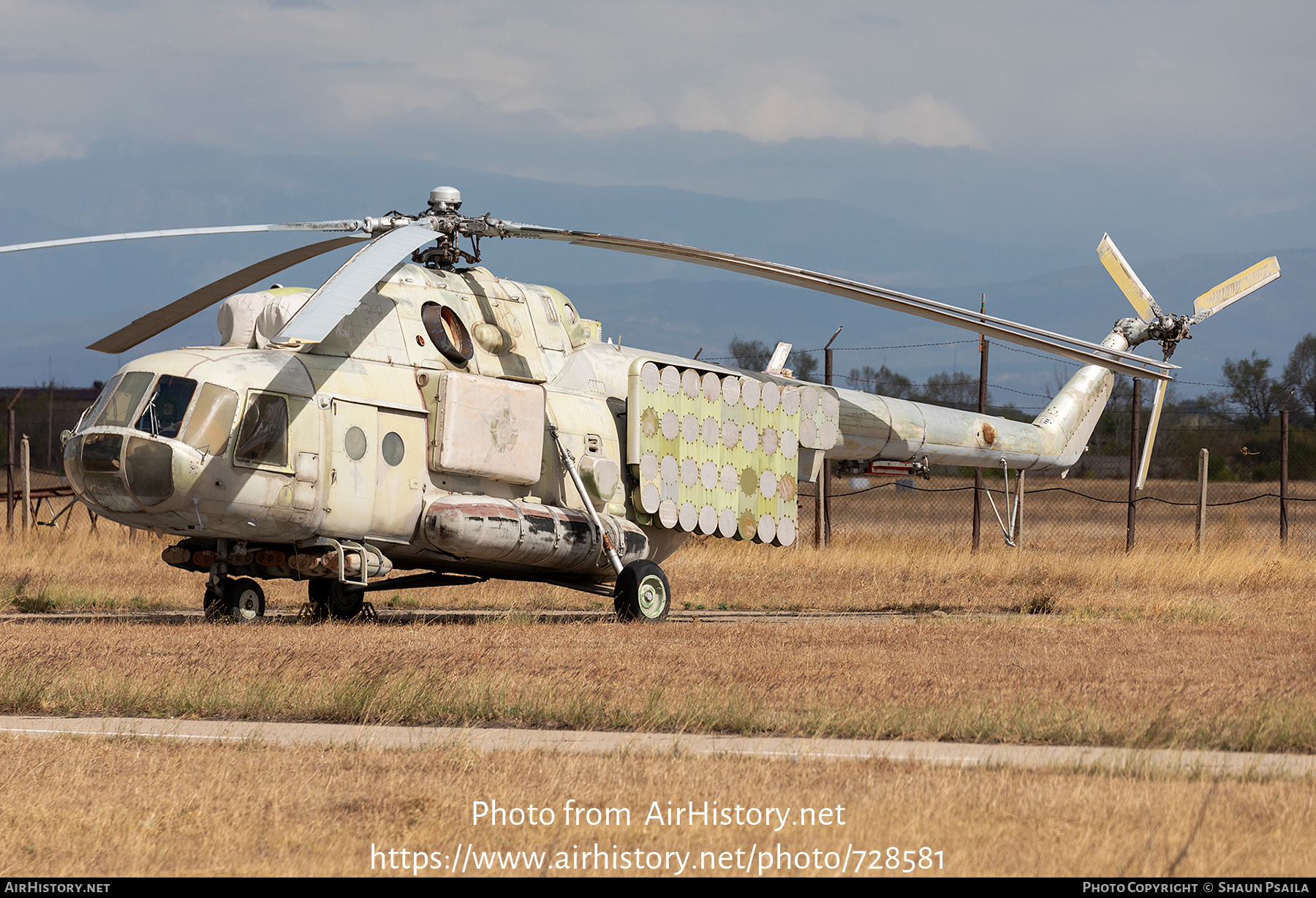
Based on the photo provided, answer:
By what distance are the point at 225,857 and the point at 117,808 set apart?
1.11 m

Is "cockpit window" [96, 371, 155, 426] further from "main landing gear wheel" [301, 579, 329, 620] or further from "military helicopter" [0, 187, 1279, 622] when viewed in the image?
"main landing gear wheel" [301, 579, 329, 620]

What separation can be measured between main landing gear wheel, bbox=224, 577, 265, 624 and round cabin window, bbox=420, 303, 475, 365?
3.45 m

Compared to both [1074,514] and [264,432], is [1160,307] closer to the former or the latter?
[264,432]

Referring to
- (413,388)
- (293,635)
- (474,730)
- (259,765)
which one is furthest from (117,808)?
(413,388)

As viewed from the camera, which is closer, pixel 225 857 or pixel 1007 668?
pixel 225 857

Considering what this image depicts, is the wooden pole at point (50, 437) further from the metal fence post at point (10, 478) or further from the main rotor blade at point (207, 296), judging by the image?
the main rotor blade at point (207, 296)

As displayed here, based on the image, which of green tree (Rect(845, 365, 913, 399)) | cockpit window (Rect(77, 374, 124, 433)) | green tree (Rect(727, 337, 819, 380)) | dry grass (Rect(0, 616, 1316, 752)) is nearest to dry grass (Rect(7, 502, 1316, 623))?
green tree (Rect(845, 365, 913, 399))

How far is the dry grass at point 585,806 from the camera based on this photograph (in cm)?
593

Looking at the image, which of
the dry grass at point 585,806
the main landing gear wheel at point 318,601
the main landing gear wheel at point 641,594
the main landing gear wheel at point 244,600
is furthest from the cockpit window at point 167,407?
the dry grass at point 585,806

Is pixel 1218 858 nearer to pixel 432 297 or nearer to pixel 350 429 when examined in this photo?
pixel 350 429

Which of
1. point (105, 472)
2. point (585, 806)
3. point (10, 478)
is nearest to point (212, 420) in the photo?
point (105, 472)

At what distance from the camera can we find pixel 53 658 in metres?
11.7

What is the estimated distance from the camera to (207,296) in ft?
54.7

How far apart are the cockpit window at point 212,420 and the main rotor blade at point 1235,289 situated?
15005 mm
